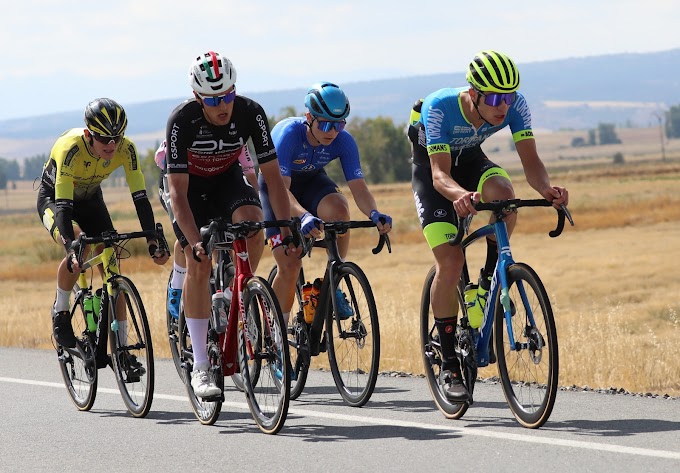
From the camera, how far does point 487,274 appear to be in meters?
6.88

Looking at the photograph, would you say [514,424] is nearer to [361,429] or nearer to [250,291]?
[361,429]

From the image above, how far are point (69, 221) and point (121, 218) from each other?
87.7m

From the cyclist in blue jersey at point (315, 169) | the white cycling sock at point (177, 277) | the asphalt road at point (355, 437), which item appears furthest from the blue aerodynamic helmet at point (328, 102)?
the asphalt road at point (355, 437)

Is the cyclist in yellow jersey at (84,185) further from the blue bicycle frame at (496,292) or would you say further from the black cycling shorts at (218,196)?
the blue bicycle frame at (496,292)

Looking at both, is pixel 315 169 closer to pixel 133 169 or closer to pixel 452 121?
pixel 133 169

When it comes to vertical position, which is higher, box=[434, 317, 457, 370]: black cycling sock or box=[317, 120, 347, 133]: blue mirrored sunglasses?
box=[317, 120, 347, 133]: blue mirrored sunglasses

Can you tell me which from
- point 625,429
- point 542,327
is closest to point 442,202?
point 542,327

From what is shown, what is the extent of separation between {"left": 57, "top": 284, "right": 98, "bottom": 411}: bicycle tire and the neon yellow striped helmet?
3565 mm

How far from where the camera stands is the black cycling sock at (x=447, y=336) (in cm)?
686

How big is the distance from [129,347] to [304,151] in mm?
1862


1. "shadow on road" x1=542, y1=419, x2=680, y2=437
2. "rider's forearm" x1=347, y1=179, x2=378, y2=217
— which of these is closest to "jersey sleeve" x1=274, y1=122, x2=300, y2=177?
"rider's forearm" x1=347, y1=179, x2=378, y2=217

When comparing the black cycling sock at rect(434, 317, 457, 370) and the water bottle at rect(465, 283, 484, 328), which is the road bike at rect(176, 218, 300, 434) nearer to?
the black cycling sock at rect(434, 317, 457, 370)

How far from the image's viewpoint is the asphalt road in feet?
18.5

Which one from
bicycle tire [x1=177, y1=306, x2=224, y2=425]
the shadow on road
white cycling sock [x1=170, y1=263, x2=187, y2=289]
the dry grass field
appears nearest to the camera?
the shadow on road
